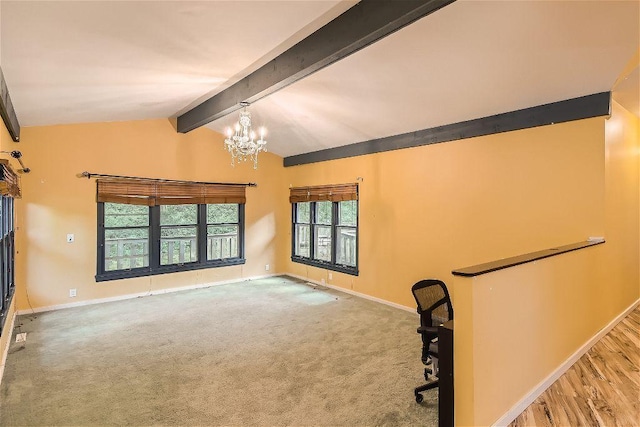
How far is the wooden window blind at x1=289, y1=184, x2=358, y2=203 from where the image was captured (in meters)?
6.20

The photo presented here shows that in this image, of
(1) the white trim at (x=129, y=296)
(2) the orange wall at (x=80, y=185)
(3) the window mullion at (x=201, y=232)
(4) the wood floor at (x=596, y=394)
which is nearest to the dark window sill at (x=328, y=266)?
(1) the white trim at (x=129, y=296)

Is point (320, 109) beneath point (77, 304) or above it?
above

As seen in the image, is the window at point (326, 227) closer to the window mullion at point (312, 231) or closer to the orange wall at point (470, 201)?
the window mullion at point (312, 231)

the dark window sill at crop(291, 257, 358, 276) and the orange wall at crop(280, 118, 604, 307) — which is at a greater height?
the orange wall at crop(280, 118, 604, 307)

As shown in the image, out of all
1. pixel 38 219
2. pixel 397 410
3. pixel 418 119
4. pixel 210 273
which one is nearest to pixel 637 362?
pixel 397 410

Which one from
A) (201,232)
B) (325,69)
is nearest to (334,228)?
(201,232)

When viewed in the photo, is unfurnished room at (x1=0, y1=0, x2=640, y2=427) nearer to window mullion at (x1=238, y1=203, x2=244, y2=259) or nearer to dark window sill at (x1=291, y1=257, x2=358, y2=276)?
dark window sill at (x1=291, y1=257, x2=358, y2=276)

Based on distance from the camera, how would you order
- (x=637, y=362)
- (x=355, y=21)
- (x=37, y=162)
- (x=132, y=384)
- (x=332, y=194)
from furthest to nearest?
(x=332, y=194) < (x=37, y=162) < (x=637, y=362) < (x=132, y=384) < (x=355, y=21)

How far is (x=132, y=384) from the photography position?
3.07 meters

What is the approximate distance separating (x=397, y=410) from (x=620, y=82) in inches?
142

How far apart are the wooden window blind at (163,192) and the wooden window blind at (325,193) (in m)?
1.09

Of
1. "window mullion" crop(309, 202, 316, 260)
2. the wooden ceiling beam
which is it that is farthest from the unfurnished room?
"window mullion" crop(309, 202, 316, 260)

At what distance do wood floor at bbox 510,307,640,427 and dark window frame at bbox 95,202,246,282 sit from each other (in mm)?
5605

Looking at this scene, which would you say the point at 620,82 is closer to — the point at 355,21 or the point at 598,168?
the point at 598,168
